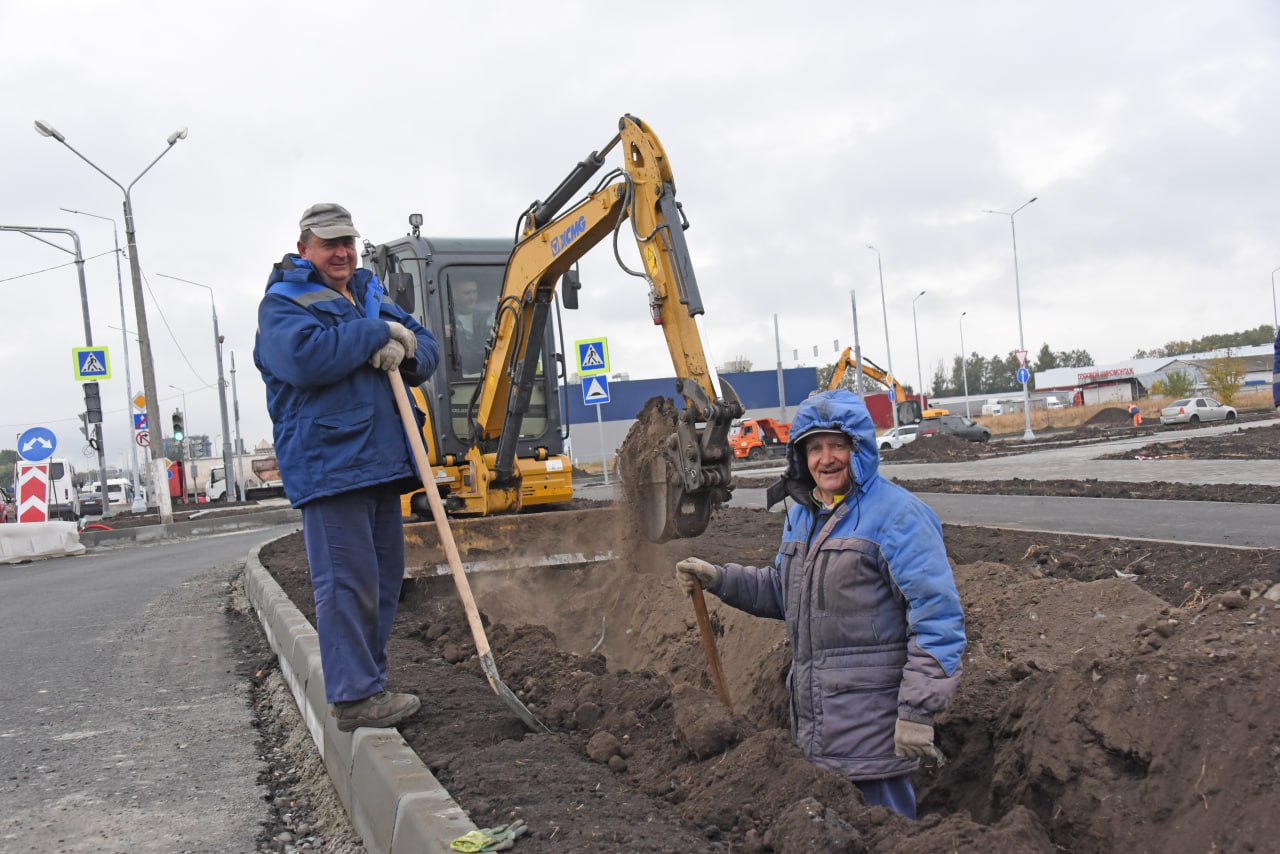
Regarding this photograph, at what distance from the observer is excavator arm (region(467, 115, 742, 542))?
255 inches

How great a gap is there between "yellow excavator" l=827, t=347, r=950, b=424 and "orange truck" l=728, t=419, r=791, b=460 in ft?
14.1

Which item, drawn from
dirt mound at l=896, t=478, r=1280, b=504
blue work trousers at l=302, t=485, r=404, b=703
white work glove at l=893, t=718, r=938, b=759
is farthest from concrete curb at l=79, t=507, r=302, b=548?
white work glove at l=893, t=718, r=938, b=759

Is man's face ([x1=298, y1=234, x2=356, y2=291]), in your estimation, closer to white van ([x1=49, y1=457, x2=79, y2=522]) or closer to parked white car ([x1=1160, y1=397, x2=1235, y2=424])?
white van ([x1=49, y1=457, x2=79, y2=522])

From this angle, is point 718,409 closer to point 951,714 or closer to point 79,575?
point 951,714

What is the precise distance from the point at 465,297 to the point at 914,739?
787cm

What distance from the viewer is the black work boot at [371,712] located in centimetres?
385

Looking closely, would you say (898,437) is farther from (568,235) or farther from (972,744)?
(972,744)

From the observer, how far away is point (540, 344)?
29.8 feet

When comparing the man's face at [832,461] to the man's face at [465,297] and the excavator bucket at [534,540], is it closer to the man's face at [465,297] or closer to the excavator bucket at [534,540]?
the excavator bucket at [534,540]

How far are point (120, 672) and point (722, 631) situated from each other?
3.77m

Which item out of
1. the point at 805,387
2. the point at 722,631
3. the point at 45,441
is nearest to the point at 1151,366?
the point at 805,387

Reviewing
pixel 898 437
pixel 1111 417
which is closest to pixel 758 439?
pixel 898 437

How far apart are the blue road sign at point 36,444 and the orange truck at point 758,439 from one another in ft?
82.1


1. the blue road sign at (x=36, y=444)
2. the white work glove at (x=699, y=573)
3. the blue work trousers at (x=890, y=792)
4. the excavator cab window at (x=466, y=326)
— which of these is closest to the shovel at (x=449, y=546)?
the white work glove at (x=699, y=573)
